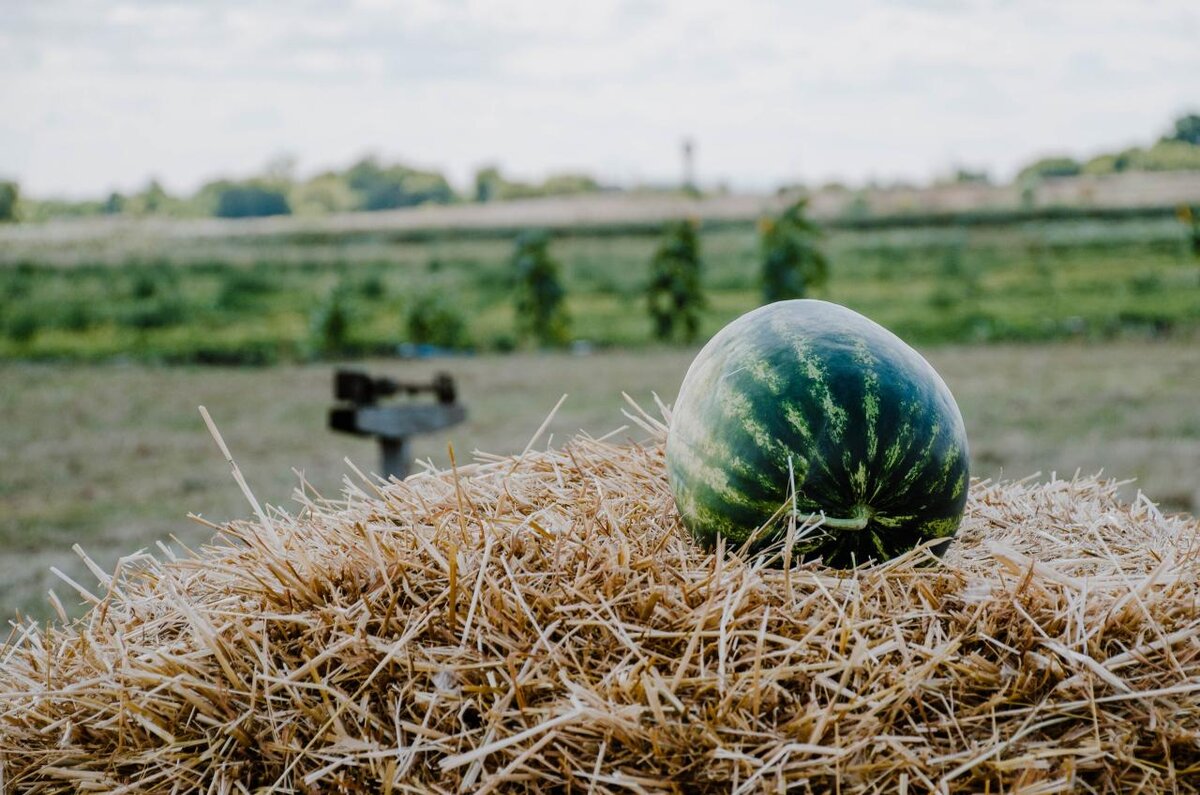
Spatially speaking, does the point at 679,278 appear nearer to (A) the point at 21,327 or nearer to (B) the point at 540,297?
(B) the point at 540,297

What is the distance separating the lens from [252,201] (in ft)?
124

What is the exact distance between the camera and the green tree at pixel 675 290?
2278 centimetres

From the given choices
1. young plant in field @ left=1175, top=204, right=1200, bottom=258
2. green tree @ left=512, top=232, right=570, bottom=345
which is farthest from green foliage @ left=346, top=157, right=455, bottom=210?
young plant in field @ left=1175, top=204, right=1200, bottom=258

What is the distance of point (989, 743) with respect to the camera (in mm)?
1718

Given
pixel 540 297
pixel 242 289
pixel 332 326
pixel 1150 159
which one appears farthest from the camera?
pixel 242 289

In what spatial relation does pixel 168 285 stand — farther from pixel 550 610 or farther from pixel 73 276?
pixel 550 610

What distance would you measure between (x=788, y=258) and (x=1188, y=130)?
57.9 ft

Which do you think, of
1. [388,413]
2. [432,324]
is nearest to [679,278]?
[432,324]

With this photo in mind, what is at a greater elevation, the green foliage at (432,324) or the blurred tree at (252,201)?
the blurred tree at (252,201)

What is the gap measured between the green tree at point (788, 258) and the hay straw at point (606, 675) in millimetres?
20757

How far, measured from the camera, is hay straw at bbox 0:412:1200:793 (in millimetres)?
1709

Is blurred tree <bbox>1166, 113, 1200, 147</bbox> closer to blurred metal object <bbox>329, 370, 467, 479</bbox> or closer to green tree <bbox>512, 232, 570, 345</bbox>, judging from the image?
blurred metal object <bbox>329, 370, 467, 479</bbox>

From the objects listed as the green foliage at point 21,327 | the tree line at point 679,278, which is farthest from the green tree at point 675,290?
the green foliage at point 21,327

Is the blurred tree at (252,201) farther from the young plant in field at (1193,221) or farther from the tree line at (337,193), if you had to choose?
the young plant in field at (1193,221)
